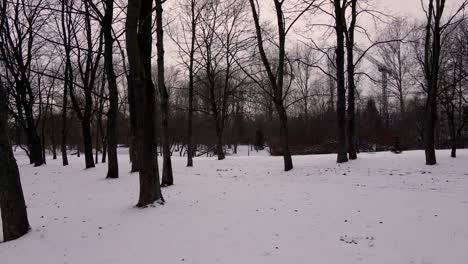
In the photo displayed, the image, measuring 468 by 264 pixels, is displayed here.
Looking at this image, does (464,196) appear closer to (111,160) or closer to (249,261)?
(249,261)

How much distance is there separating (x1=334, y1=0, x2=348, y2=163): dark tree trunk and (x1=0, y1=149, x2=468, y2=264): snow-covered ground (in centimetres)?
351

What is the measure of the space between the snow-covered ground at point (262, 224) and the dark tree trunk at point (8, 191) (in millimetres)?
302

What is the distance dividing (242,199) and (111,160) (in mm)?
7077

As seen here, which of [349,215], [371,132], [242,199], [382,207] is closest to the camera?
[349,215]

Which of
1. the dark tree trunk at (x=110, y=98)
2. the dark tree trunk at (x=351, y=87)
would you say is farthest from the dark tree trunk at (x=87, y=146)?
Answer: the dark tree trunk at (x=351, y=87)

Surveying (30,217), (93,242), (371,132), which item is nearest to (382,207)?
(93,242)

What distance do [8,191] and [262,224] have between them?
4402mm

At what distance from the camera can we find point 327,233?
5359mm

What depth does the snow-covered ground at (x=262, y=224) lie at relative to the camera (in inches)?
185

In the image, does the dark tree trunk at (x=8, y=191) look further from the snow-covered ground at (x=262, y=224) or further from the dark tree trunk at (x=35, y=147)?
the dark tree trunk at (x=35, y=147)

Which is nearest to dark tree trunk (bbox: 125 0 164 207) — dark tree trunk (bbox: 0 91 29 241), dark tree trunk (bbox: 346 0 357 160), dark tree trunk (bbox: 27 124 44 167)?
dark tree trunk (bbox: 0 91 29 241)

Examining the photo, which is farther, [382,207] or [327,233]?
[382,207]

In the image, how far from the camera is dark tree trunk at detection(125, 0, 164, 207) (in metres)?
7.14

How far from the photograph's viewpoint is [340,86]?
47.2 ft
